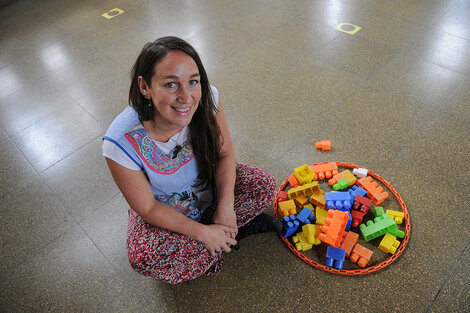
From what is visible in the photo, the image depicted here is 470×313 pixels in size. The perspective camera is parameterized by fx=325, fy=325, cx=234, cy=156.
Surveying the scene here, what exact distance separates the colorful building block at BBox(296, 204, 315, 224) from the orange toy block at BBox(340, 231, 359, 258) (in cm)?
19

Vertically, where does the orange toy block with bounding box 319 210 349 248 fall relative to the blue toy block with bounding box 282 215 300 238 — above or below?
above

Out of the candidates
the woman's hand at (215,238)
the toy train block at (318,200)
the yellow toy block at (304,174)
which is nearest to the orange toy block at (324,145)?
the yellow toy block at (304,174)

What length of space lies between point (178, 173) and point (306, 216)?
730mm

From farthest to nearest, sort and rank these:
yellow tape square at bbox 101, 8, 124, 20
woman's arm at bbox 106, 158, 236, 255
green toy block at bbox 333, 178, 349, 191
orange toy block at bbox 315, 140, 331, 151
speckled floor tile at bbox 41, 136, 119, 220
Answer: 1. yellow tape square at bbox 101, 8, 124, 20
2. orange toy block at bbox 315, 140, 331, 151
3. speckled floor tile at bbox 41, 136, 119, 220
4. green toy block at bbox 333, 178, 349, 191
5. woman's arm at bbox 106, 158, 236, 255

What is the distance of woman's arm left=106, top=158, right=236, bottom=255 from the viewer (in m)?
1.23

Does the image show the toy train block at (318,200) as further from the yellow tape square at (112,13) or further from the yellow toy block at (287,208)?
the yellow tape square at (112,13)

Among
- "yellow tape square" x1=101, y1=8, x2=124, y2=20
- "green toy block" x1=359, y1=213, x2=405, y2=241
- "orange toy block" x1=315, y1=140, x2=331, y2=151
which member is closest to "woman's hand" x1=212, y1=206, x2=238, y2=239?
"green toy block" x1=359, y1=213, x2=405, y2=241

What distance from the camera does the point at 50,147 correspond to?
2.33 meters

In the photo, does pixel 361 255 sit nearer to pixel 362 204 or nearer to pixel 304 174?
pixel 362 204

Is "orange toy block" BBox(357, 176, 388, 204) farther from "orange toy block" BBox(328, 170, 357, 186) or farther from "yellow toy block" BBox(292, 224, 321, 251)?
"yellow toy block" BBox(292, 224, 321, 251)

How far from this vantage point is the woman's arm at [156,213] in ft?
4.02

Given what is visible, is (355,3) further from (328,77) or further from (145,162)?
(145,162)

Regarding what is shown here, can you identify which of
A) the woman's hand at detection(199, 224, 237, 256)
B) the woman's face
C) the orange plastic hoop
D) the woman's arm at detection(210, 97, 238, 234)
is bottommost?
the orange plastic hoop

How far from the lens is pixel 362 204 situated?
5.57ft
